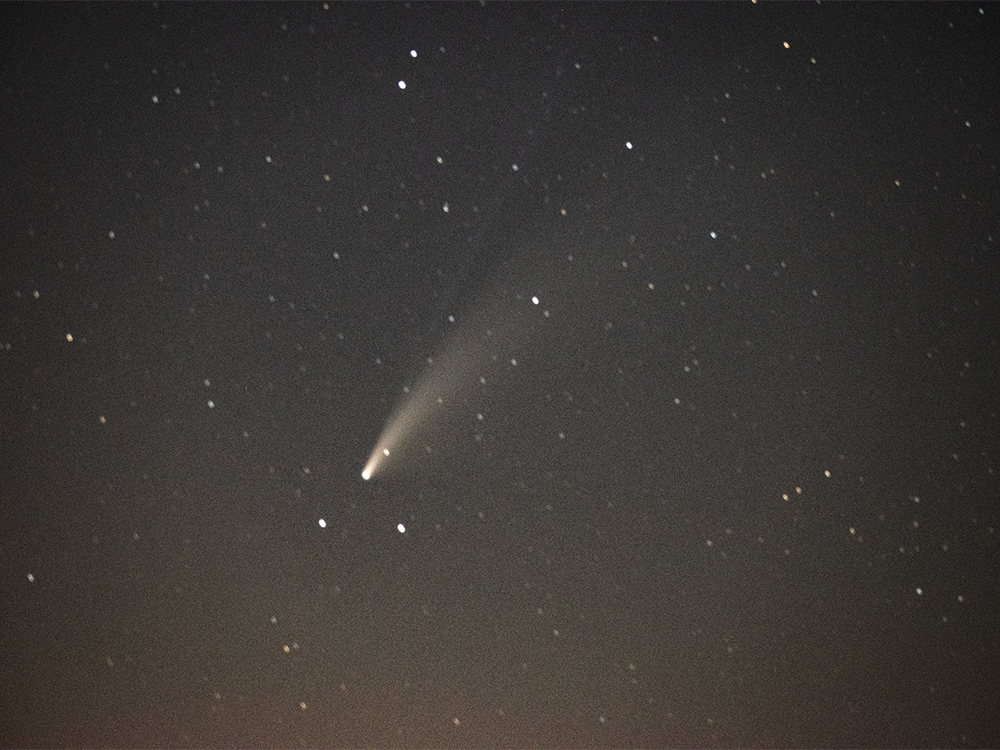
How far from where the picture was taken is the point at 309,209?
3.10 ft

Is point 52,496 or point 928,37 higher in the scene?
point 928,37

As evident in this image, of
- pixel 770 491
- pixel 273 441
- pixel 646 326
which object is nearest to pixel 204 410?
pixel 273 441

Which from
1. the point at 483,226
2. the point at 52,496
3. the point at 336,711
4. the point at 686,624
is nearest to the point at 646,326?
the point at 483,226

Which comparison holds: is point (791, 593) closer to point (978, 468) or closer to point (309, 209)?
point (978, 468)

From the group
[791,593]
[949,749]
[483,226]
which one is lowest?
[949,749]

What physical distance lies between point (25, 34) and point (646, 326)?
0.80 m

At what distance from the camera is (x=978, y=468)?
971 millimetres

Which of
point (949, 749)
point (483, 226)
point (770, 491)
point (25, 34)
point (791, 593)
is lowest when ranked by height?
point (949, 749)

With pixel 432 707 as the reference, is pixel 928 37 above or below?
above

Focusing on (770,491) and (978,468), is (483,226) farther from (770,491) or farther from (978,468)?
(978,468)

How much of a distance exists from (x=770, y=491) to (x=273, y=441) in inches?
23.4

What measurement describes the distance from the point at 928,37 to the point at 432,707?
100 centimetres

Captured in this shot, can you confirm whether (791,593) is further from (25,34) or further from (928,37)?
(25,34)

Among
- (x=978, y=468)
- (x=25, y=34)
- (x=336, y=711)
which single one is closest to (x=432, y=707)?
(x=336, y=711)
